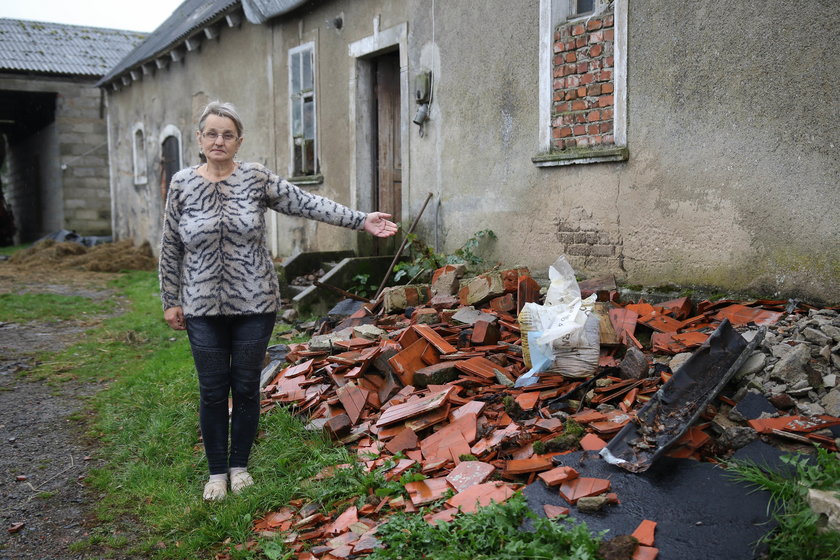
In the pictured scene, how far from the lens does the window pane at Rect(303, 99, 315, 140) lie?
10.3 m

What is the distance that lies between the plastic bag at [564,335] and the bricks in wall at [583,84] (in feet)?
7.45

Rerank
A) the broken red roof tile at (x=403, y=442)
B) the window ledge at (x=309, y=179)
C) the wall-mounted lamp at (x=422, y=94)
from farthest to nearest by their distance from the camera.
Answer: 1. the window ledge at (x=309, y=179)
2. the wall-mounted lamp at (x=422, y=94)
3. the broken red roof tile at (x=403, y=442)

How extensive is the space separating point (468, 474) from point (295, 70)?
870 cm

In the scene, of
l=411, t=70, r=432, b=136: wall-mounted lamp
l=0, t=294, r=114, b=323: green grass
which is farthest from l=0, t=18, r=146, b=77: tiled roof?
l=411, t=70, r=432, b=136: wall-mounted lamp

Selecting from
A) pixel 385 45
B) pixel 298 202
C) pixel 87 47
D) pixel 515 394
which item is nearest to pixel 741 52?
pixel 515 394

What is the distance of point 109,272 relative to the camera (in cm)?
1515

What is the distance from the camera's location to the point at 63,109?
69.1 ft

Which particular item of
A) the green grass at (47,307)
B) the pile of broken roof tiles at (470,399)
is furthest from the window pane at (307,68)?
the pile of broken roof tiles at (470,399)

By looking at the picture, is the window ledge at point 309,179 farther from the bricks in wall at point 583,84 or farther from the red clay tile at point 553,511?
the red clay tile at point 553,511

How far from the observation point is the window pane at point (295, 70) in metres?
10.5

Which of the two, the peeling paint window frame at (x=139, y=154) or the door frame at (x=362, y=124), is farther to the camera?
the peeling paint window frame at (x=139, y=154)

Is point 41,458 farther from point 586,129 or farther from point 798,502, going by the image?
point 586,129

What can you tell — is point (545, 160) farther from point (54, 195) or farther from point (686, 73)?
point (54, 195)

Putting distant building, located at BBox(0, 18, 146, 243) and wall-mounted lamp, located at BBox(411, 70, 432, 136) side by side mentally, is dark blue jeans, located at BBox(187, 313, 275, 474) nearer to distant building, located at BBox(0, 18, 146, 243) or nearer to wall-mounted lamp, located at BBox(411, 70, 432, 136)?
wall-mounted lamp, located at BBox(411, 70, 432, 136)
